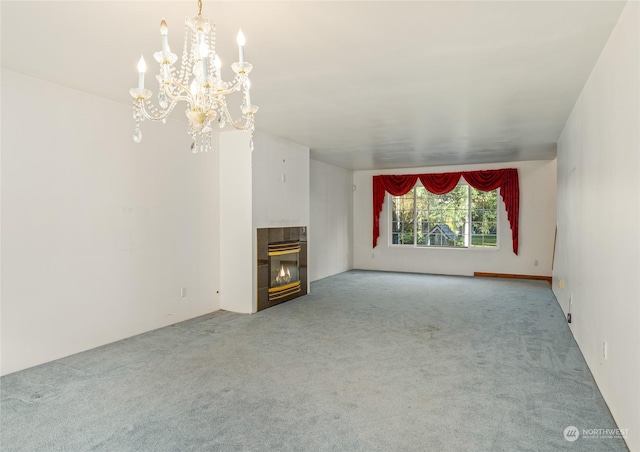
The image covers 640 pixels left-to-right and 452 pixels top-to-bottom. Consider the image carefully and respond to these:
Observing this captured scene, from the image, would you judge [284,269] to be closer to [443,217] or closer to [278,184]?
[278,184]

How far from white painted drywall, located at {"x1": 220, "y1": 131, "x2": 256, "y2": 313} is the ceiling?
0.80m

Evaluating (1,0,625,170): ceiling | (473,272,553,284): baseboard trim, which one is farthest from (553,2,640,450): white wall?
(473,272,553,284): baseboard trim

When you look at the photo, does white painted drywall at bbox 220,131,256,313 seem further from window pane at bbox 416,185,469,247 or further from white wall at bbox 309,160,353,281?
window pane at bbox 416,185,469,247

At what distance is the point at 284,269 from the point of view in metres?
5.94

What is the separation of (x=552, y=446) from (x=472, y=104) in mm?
3090

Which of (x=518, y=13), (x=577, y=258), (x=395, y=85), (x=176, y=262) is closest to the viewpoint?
(x=518, y=13)

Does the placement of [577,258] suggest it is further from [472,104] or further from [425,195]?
[425,195]

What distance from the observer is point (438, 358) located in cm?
351

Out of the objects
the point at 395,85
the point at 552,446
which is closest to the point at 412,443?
the point at 552,446

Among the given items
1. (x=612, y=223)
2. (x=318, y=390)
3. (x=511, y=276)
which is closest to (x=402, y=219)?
(x=511, y=276)

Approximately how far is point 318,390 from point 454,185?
259 inches

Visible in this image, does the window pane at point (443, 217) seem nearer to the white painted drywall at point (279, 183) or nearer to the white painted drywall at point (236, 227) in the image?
the white painted drywall at point (279, 183)

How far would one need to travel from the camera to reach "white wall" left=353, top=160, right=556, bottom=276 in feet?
25.9

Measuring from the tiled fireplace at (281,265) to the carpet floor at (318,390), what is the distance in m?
0.81
